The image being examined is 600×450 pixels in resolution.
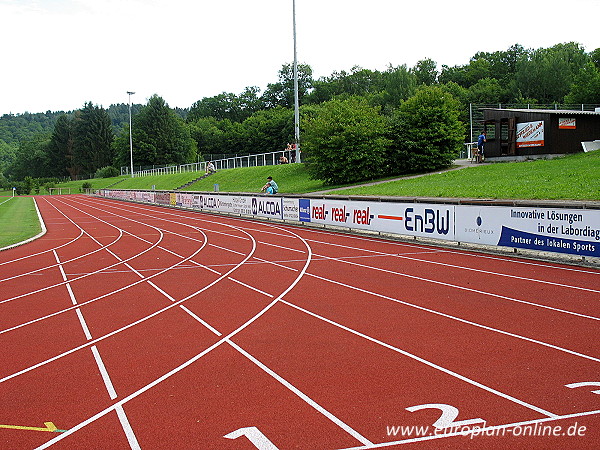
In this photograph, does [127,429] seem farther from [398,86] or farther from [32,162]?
[32,162]

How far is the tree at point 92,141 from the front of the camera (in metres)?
119

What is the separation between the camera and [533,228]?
13.0 meters

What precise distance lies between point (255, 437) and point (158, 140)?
104333 mm

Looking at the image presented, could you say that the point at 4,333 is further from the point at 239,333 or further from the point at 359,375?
the point at 359,375

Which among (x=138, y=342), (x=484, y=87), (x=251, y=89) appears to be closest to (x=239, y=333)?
(x=138, y=342)

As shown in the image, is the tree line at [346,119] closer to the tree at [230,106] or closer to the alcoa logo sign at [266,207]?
the tree at [230,106]

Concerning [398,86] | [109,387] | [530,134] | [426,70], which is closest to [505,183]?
[530,134]

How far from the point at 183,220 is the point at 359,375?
76.0 ft

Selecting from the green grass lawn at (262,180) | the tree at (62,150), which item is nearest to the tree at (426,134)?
the green grass lawn at (262,180)

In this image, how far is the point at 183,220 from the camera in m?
28.0

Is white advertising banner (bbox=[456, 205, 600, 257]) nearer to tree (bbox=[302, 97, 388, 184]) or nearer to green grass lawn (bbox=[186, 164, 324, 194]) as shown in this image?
tree (bbox=[302, 97, 388, 184])

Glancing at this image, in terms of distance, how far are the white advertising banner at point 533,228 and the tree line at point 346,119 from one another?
58.9 ft

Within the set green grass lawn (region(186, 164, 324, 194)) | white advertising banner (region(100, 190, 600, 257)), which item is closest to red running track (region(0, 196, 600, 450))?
white advertising banner (region(100, 190, 600, 257))

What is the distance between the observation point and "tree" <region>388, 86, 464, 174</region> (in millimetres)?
31938
